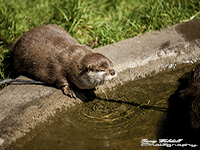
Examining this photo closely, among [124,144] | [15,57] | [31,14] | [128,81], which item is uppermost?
[31,14]

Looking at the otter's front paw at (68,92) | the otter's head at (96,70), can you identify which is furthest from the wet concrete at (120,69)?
the otter's head at (96,70)

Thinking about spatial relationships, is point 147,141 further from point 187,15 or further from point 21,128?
point 187,15

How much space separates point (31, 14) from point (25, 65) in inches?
79.1

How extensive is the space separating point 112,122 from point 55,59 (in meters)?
1.02

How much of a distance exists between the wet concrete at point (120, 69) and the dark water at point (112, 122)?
98 millimetres

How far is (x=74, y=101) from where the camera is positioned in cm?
262

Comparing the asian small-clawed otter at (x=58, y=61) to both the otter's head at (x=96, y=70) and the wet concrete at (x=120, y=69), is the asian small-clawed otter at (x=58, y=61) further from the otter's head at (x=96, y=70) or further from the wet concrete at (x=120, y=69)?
the wet concrete at (x=120, y=69)

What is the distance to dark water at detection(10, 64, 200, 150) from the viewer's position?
2.04 meters

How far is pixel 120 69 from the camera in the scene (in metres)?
2.98

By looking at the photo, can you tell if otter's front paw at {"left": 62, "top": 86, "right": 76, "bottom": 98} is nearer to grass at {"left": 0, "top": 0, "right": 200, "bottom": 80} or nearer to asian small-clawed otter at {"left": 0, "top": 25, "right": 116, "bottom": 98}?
asian small-clawed otter at {"left": 0, "top": 25, "right": 116, "bottom": 98}

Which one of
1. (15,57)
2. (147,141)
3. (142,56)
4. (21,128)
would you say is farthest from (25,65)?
(147,141)

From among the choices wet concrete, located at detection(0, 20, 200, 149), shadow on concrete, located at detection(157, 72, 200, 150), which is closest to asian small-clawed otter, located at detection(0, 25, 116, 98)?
wet concrete, located at detection(0, 20, 200, 149)

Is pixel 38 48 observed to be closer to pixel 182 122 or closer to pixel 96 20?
pixel 96 20

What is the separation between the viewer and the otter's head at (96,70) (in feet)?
7.87
